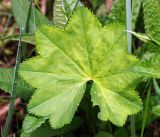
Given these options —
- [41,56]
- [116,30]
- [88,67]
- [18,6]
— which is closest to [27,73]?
[41,56]

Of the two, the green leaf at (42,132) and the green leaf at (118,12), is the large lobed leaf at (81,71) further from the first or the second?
the green leaf at (118,12)

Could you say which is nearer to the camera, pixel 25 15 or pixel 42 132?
pixel 42 132

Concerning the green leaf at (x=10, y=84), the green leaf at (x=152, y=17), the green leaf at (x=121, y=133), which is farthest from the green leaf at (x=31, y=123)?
the green leaf at (x=152, y=17)

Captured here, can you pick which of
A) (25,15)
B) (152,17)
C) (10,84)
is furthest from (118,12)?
(10,84)

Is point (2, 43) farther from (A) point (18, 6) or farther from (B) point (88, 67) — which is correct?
(B) point (88, 67)

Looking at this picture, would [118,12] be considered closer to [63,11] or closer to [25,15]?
[63,11]

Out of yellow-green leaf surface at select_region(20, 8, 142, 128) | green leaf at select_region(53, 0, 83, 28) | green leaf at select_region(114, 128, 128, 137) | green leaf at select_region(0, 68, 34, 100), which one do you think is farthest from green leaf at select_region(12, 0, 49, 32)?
green leaf at select_region(114, 128, 128, 137)

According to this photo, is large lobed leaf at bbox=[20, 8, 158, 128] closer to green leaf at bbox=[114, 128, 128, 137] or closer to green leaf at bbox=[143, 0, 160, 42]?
green leaf at bbox=[114, 128, 128, 137]
